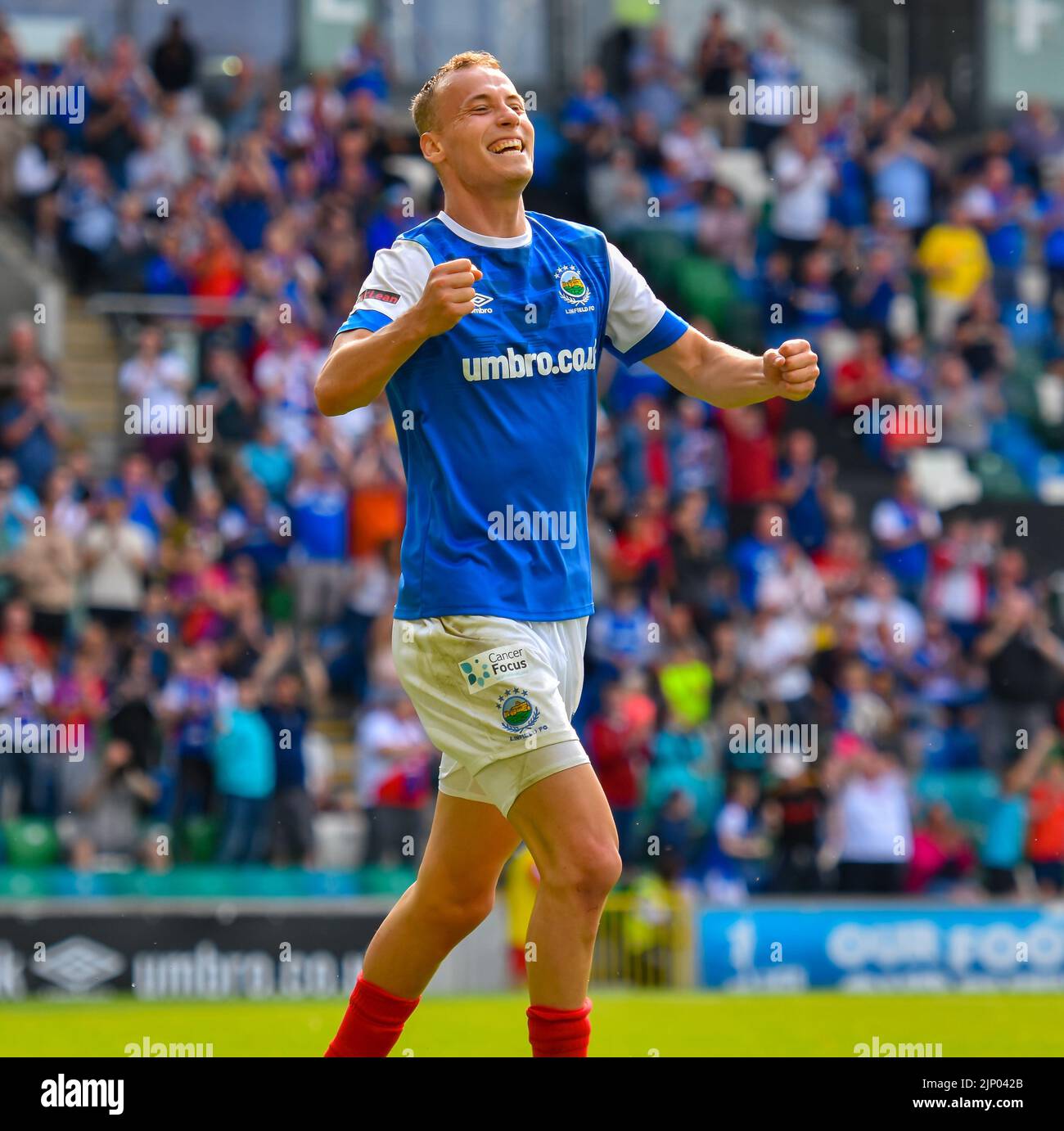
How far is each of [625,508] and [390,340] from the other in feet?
37.3

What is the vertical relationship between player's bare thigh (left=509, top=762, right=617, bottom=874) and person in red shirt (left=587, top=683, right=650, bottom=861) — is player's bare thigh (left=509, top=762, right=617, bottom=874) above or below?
above

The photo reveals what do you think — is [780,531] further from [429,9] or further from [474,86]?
[474,86]

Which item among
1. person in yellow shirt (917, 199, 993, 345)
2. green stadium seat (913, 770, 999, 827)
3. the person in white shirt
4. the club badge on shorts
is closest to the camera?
the club badge on shorts

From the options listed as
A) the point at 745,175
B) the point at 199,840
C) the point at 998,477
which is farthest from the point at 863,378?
the point at 199,840

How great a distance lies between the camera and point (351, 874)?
14.1 meters

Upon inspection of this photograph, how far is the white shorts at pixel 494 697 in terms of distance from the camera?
5527 mm

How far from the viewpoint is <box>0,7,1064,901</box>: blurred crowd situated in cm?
1479

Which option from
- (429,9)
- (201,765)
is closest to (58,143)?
(429,9)

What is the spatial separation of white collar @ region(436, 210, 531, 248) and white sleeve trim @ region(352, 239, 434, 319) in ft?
0.42

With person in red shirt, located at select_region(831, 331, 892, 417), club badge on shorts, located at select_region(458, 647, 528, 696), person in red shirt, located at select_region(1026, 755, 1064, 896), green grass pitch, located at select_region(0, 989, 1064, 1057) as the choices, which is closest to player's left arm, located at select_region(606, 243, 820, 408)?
club badge on shorts, located at select_region(458, 647, 528, 696)

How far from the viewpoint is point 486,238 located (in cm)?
589

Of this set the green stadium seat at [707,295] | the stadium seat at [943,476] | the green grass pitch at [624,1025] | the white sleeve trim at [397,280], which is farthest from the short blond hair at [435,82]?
the green stadium seat at [707,295]

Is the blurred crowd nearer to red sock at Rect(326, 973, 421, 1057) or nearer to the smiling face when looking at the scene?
red sock at Rect(326, 973, 421, 1057)

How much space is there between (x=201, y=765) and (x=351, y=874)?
1336 millimetres
